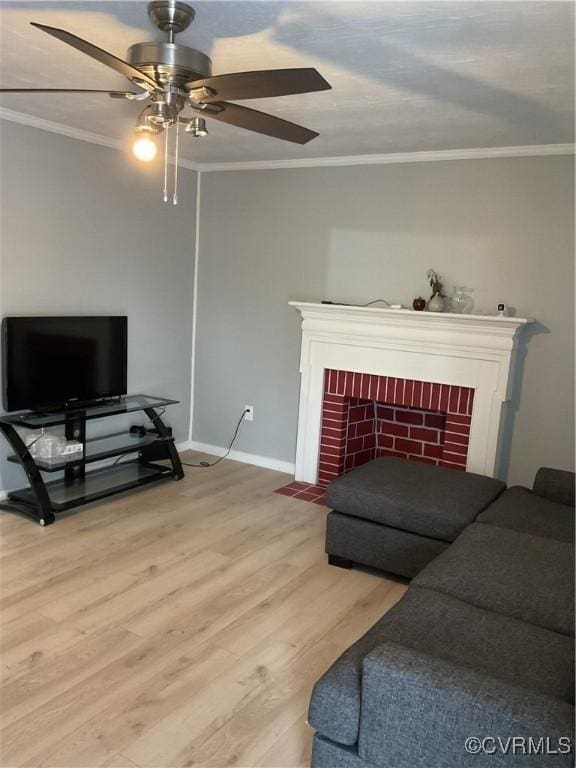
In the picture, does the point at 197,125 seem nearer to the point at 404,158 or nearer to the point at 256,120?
the point at 256,120

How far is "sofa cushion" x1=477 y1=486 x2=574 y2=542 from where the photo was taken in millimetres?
2816

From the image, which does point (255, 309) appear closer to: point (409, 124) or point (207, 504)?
point (207, 504)

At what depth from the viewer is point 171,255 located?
4.91 meters

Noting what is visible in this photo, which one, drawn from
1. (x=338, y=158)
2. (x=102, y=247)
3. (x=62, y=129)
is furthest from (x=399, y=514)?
(x=62, y=129)

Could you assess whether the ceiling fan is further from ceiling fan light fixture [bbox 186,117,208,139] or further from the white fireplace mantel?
the white fireplace mantel

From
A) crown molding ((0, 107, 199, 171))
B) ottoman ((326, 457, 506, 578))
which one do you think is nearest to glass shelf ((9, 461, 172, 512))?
ottoman ((326, 457, 506, 578))

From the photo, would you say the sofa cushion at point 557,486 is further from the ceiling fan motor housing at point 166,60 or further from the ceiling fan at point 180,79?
the ceiling fan motor housing at point 166,60

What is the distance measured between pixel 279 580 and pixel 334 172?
2736mm

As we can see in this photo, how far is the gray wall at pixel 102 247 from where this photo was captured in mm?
3834

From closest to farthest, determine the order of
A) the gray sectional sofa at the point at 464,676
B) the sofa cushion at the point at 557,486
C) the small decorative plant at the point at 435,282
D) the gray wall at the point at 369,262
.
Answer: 1. the gray sectional sofa at the point at 464,676
2. the sofa cushion at the point at 557,486
3. the gray wall at the point at 369,262
4. the small decorative plant at the point at 435,282

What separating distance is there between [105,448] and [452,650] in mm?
3032

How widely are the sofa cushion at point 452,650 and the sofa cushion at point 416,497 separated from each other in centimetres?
87

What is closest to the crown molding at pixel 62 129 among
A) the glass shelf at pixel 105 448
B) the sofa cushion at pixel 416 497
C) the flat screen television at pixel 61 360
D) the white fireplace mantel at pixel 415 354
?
the flat screen television at pixel 61 360

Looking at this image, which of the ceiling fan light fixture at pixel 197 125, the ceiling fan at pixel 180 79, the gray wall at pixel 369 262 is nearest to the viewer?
the ceiling fan at pixel 180 79
